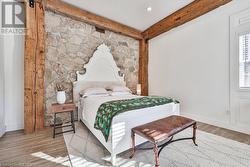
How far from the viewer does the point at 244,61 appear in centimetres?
294

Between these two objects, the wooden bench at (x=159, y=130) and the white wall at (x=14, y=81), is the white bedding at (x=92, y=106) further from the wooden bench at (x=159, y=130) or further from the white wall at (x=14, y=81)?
the white wall at (x=14, y=81)

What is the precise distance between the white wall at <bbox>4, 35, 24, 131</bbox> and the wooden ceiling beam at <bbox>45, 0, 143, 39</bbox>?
1.05 m

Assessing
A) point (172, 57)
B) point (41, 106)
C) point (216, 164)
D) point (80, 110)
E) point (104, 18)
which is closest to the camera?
point (216, 164)

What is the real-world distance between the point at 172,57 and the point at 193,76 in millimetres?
946

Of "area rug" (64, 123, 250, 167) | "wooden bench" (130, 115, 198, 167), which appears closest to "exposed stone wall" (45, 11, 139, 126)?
"area rug" (64, 123, 250, 167)

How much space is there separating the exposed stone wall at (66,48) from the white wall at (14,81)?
502 mm

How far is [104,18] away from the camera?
4.04m

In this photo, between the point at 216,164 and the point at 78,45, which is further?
the point at 78,45

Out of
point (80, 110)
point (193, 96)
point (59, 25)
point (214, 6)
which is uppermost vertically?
point (214, 6)

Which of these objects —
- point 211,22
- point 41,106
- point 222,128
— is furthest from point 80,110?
point 211,22

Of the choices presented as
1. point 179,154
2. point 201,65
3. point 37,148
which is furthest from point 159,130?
point 201,65

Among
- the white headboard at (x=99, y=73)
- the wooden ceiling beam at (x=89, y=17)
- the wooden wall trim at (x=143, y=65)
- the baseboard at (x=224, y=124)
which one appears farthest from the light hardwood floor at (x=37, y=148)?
the wooden ceiling beam at (x=89, y=17)

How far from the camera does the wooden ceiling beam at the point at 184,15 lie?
3207 millimetres

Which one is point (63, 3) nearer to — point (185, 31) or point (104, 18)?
point (104, 18)
